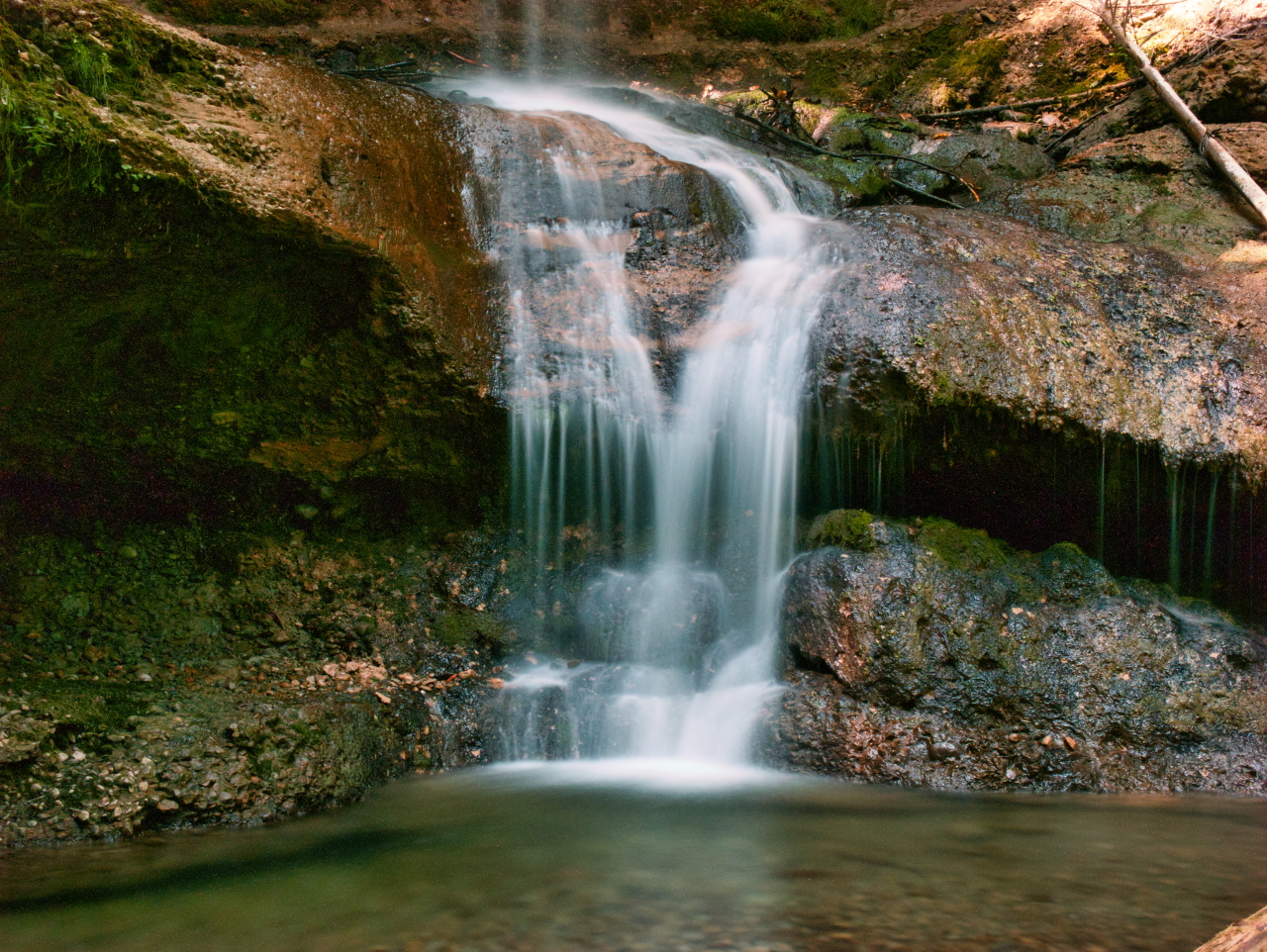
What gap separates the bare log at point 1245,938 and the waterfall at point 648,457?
3.00 m

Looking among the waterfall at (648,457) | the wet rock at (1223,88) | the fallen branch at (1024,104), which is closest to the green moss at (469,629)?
the waterfall at (648,457)

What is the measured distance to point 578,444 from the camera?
4988mm

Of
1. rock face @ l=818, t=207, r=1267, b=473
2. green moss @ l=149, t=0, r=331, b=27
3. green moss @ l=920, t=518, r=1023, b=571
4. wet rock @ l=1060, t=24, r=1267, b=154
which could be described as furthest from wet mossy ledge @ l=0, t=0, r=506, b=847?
wet rock @ l=1060, t=24, r=1267, b=154

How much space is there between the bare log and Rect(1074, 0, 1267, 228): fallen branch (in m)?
6.55

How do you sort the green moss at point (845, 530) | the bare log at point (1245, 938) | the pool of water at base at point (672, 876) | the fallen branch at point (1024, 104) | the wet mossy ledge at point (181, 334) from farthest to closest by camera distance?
the fallen branch at point (1024, 104)
the green moss at point (845, 530)
the wet mossy ledge at point (181, 334)
the pool of water at base at point (672, 876)
the bare log at point (1245, 938)

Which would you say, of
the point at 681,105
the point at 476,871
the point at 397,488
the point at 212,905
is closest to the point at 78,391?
the point at 397,488

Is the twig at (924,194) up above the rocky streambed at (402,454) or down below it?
above

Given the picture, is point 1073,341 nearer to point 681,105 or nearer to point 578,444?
point 578,444

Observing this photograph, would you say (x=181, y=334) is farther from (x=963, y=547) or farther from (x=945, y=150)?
(x=945, y=150)

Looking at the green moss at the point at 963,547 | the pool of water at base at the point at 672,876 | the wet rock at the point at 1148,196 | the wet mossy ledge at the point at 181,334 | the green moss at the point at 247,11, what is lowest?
the pool of water at base at the point at 672,876

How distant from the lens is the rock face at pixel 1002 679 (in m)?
3.82

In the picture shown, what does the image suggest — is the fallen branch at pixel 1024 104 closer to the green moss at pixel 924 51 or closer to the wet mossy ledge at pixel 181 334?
the green moss at pixel 924 51

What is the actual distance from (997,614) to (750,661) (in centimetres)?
138

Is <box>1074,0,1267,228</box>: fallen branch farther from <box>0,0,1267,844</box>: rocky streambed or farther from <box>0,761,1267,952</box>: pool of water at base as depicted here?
<box>0,761,1267,952</box>: pool of water at base
